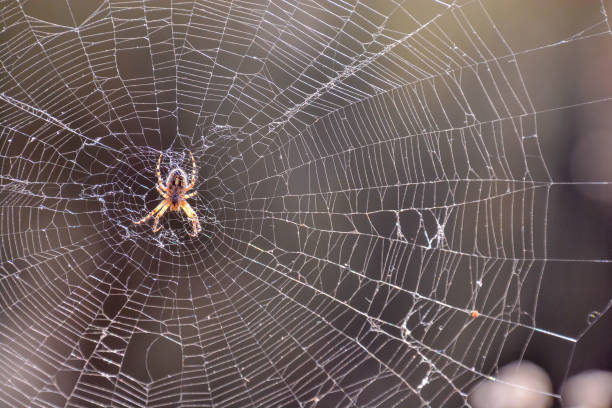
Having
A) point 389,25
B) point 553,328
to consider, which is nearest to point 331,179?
point 389,25

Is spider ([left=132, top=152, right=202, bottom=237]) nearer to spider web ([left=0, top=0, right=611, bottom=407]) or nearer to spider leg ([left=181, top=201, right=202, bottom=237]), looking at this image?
spider leg ([left=181, top=201, right=202, bottom=237])

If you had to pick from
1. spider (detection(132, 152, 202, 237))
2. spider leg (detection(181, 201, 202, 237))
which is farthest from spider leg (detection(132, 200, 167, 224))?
spider leg (detection(181, 201, 202, 237))

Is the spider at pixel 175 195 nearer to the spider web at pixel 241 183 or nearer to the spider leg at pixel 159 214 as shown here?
the spider leg at pixel 159 214

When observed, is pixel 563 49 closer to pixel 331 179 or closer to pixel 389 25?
pixel 389 25

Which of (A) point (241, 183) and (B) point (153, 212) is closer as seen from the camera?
(B) point (153, 212)

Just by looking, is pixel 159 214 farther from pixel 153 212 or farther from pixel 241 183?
pixel 241 183

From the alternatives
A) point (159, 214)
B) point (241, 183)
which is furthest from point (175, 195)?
point (241, 183)
